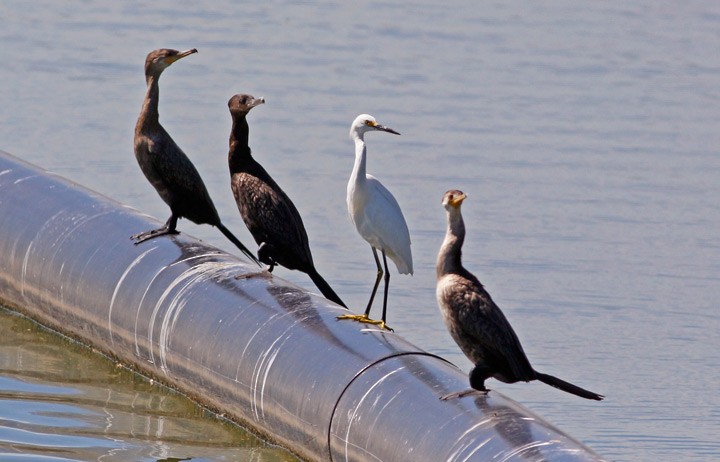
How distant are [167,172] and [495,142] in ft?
21.5

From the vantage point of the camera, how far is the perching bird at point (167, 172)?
28.1 feet

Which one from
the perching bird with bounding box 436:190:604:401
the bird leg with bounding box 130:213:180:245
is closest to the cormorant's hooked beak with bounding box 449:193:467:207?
the perching bird with bounding box 436:190:604:401

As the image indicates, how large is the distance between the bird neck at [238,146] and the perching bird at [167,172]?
0.53m

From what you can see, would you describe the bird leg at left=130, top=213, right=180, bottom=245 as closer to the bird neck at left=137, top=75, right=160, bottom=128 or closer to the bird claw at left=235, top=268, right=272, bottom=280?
the bird neck at left=137, top=75, right=160, bottom=128

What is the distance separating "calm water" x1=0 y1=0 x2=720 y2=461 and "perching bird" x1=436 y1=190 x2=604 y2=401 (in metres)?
1.81

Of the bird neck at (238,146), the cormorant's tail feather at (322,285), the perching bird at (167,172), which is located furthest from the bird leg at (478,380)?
the perching bird at (167,172)

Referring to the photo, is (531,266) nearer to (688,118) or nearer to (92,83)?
(688,118)

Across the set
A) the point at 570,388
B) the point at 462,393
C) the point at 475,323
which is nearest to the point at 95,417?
the point at 462,393

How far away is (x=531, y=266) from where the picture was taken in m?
11.2

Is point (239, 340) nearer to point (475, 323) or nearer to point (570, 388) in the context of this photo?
point (475, 323)

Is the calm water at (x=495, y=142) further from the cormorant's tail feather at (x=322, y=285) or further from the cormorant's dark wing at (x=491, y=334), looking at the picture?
the cormorant's dark wing at (x=491, y=334)

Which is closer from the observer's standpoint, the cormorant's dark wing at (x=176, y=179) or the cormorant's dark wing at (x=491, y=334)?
the cormorant's dark wing at (x=491, y=334)

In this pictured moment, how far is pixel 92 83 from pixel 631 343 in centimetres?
834

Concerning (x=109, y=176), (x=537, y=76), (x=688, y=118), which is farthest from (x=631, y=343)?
(x=537, y=76)
